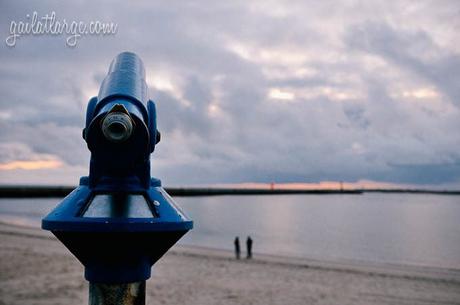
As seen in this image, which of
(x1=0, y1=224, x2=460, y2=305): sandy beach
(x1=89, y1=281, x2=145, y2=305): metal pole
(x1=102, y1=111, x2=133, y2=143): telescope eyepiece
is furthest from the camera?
(x1=0, y1=224, x2=460, y2=305): sandy beach

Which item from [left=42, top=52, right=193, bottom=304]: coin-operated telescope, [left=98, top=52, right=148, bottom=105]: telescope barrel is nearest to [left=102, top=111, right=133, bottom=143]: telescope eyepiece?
[left=42, top=52, right=193, bottom=304]: coin-operated telescope

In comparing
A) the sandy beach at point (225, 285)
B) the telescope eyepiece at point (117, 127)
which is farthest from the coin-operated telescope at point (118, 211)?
the sandy beach at point (225, 285)

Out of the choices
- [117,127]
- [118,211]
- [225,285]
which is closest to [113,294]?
[118,211]

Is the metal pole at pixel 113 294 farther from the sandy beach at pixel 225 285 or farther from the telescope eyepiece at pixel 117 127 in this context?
the sandy beach at pixel 225 285

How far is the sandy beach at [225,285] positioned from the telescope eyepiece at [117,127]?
1007 centimetres

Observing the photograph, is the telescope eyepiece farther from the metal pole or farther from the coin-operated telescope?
the metal pole

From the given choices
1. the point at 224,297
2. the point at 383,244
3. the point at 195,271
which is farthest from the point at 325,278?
the point at 383,244

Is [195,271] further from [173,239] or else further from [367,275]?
[173,239]

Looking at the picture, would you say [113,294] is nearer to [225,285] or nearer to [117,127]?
[117,127]

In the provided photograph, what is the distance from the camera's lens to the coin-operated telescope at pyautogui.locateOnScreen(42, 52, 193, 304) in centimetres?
184

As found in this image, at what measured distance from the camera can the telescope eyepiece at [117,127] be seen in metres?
1.82

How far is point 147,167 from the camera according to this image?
215cm

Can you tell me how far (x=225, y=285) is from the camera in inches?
614

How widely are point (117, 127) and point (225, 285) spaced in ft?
47.7
